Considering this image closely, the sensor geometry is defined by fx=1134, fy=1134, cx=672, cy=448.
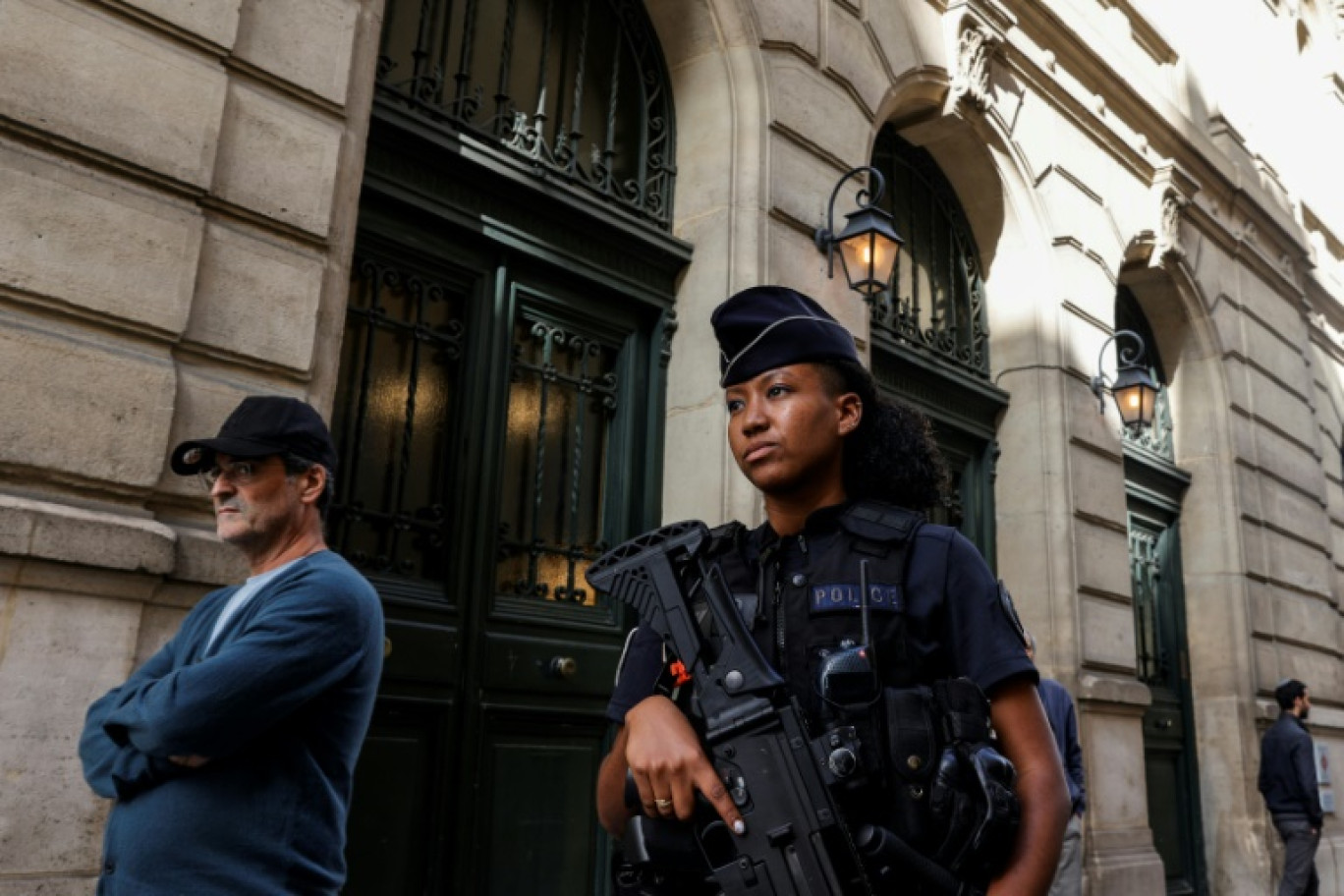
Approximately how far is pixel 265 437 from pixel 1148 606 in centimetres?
945

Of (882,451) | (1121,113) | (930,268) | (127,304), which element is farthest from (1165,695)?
(127,304)

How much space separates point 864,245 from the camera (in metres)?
6.45

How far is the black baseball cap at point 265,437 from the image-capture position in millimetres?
2551

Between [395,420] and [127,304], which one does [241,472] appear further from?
[395,420]

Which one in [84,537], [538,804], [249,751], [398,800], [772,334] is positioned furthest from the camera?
[538,804]

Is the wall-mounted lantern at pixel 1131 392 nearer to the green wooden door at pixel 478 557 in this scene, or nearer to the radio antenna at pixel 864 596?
the green wooden door at pixel 478 557

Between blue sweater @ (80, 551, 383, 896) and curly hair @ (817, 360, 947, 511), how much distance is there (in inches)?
42.9

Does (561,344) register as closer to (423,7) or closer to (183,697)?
(423,7)

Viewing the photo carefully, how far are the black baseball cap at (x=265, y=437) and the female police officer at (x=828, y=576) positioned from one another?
102cm

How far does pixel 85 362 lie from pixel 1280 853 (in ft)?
34.6

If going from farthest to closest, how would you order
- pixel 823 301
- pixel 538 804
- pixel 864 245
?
1. pixel 823 301
2. pixel 864 245
3. pixel 538 804

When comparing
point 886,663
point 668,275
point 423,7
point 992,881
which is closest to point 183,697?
point 886,663

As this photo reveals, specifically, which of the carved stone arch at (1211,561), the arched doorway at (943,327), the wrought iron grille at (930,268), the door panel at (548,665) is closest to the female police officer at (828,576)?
the door panel at (548,665)

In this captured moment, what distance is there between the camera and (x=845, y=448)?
2.16 m
